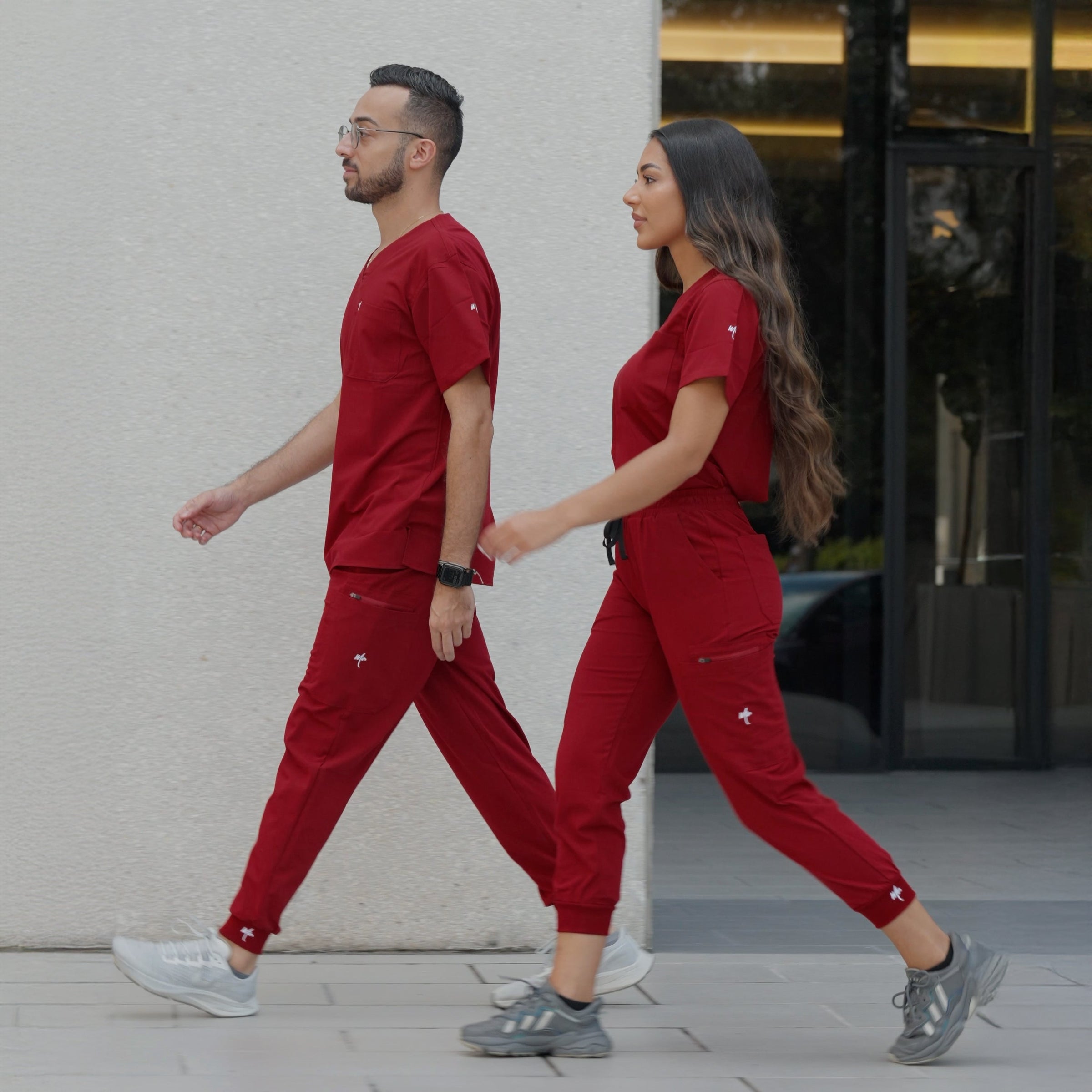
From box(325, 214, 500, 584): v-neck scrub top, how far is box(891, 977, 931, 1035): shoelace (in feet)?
4.05

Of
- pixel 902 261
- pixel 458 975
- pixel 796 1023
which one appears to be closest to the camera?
pixel 796 1023

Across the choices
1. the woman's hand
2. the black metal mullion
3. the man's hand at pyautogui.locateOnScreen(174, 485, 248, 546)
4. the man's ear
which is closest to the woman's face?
the man's ear

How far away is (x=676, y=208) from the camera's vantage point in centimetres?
334

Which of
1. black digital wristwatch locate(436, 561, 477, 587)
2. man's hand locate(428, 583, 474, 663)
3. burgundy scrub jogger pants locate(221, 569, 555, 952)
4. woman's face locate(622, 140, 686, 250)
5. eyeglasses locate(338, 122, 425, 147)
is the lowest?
burgundy scrub jogger pants locate(221, 569, 555, 952)

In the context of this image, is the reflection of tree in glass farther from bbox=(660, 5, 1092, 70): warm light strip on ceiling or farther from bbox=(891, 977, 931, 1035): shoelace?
bbox=(891, 977, 931, 1035): shoelace

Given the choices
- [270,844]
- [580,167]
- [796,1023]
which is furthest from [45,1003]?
[580,167]

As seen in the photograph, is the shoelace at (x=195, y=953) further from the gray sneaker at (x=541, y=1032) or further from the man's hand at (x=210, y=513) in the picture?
the man's hand at (x=210, y=513)

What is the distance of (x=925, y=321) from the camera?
331 inches

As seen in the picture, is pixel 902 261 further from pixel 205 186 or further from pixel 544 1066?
pixel 544 1066

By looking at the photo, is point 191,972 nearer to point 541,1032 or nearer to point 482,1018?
point 482,1018

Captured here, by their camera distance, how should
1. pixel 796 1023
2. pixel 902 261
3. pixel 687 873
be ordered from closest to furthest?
pixel 796 1023, pixel 687 873, pixel 902 261

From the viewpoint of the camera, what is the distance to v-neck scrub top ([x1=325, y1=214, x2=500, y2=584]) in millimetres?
3469

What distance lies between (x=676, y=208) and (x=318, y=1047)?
176 centimetres

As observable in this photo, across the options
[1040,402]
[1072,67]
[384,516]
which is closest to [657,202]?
[384,516]
